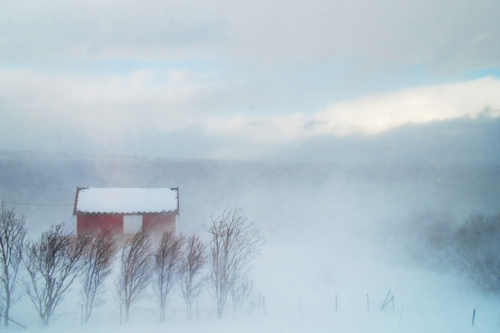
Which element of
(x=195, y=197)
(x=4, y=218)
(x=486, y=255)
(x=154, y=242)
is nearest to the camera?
(x=4, y=218)

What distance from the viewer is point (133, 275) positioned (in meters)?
13.6

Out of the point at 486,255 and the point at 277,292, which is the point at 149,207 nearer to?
the point at 277,292

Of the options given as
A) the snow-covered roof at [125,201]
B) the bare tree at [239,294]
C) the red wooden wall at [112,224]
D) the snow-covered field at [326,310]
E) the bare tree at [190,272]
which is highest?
the snow-covered roof at [125,201]

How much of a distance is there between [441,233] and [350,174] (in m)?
65.8

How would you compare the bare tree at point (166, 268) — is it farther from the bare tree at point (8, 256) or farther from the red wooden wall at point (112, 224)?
the red wooden wall at point (112, 224)

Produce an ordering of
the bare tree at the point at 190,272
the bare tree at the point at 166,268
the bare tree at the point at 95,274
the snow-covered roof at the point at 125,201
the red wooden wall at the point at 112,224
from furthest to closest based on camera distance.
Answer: the snow-covered roof at the point at 125,201, the red wooden wall at the point at 112,224, the bare tree at the point at 190,272, the bare tree at the point at 166,268, the bare tree at the point at 95,274

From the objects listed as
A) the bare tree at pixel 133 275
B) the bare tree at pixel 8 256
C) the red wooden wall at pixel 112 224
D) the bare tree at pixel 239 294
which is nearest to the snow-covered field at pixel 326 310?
the bare tree at pixel 239 294

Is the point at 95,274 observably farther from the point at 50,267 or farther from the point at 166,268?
the point at 166,268

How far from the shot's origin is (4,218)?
13.1 m

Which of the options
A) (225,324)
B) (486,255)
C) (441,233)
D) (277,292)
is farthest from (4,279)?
(441,233)

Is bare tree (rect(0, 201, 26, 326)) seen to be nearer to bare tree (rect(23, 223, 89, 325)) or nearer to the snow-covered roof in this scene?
bare tree (rect(23, 223, 89, 325))

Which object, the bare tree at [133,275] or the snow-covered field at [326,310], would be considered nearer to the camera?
the snow-covered field at [326,310]

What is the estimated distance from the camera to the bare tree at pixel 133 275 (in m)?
13.3

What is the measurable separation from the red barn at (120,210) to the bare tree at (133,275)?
211 inches
